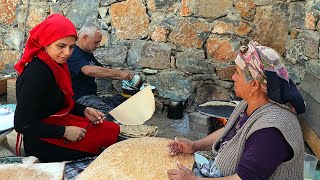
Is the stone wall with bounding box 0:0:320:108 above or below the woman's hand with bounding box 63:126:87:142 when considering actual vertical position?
above

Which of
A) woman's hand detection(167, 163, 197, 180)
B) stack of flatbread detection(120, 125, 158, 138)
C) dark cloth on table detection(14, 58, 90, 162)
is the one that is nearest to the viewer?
woman's hand detection(167, 163, 197, 180)

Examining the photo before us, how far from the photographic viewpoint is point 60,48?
2375 mm

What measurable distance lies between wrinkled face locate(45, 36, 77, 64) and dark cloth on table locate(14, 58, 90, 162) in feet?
0.29

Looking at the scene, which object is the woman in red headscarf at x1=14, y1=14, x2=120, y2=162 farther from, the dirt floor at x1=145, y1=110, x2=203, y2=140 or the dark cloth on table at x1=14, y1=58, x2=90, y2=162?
the dirt floor at x1=145, y1=110, x2=203, y2=140

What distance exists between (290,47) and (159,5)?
1.42 meters

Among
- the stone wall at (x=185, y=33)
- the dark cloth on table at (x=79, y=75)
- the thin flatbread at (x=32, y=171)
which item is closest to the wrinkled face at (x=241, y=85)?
the thin flatbread at (x=32, y=171)

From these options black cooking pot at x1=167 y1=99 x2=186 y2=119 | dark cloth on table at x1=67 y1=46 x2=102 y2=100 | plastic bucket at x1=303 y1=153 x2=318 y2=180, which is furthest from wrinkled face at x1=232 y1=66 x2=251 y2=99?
black cooking pot at x1=167 y1=99 x2=186 y2=119

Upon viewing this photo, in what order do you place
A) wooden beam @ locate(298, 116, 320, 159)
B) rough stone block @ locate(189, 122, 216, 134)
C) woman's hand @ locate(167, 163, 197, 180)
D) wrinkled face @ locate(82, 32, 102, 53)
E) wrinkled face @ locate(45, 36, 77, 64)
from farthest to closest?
wrinkled face @ locate(82, 32, 102, 53)
rough stone block @ locate(189, 122, 216, 134)
wooden beam @ locate(298, 116, 320, 159)
wrinkled face @ locate(45, 36, 77, 64)
woman's hand @ locate(167, 163, 197, 180)

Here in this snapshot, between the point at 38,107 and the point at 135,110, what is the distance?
2.40ft

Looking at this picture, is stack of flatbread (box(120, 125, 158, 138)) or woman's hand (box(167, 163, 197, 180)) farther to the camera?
stack of flatbread (box(120, 125, 158, 138))

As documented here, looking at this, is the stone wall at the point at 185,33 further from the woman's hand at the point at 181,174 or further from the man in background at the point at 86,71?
the woman's hand at the point at 181,174

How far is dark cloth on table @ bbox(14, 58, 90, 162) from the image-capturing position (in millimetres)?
2248

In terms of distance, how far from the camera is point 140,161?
5.72 ft

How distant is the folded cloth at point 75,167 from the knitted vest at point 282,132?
1.13 meters
